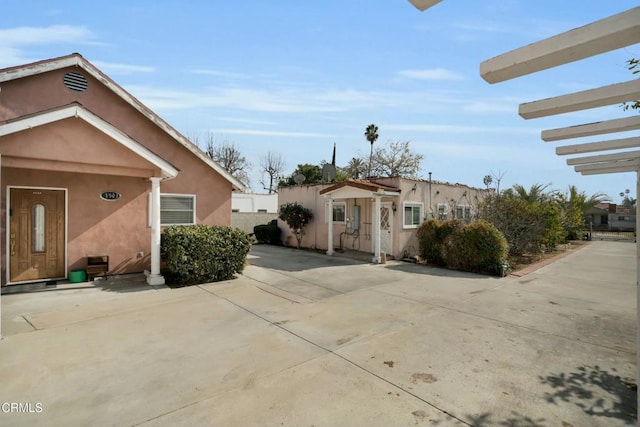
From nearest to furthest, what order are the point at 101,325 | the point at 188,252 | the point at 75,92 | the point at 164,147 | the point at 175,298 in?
the point at 101,325 < the point at 175,298 < the point at 188,252 < the point at 75,92 < the point at 164,147

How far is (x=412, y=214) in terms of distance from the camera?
14.5 meters

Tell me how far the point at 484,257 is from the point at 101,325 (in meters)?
10.9

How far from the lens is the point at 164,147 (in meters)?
10.4

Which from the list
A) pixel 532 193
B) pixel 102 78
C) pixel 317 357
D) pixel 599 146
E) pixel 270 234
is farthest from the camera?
pixel 270 234

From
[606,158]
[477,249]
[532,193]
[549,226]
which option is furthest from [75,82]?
[532,193]

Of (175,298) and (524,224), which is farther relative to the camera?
(524,224)

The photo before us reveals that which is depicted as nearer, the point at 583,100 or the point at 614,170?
the point at 583,100

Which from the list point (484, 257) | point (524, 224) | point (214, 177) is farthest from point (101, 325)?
point (524, 224)

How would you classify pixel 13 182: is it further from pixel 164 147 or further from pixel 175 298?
pixel 175 298

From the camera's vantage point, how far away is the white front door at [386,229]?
1411 cm

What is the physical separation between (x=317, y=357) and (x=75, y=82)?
33.0 feet

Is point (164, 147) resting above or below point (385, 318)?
above

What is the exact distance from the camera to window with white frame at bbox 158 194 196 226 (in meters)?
10.0

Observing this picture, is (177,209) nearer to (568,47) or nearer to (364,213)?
(364,213)
